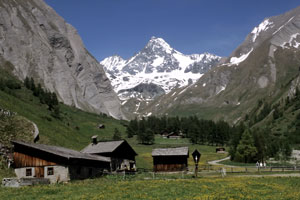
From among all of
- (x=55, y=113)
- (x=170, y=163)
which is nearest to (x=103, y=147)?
(x=170, y=163)

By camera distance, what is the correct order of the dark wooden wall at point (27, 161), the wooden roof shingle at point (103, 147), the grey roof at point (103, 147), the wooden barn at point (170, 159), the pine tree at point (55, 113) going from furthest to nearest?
the pine tree at point (55, 113) → the wooden barn at point (170, 159) → the grey roof at point (103, 147) → the wooden roof shingle at point (103, 147) → the dark wooden wall at point (27, 161)

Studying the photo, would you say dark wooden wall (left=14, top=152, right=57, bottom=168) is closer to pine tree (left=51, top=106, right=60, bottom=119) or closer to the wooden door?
the wooden door

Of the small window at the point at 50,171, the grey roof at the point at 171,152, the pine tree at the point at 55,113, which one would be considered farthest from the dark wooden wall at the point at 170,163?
the pine tree at the point at 55,113

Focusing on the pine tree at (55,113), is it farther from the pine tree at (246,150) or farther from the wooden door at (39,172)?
the wooden door at (39,172)

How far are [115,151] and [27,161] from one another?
69.5 ft

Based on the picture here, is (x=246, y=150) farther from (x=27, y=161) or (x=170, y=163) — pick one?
(x=27, y=161)

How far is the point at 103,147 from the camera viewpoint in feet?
210

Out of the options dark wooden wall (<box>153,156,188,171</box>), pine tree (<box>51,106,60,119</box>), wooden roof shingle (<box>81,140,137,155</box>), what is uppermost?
pine tree (<box>51,106,60,119</box>)

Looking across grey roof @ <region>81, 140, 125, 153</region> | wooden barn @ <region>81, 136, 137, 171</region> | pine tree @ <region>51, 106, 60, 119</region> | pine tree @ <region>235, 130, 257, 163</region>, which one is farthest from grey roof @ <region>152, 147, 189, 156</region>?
pine tree @ <region>51, 106, 60, 119</region>

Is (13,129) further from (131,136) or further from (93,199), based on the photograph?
(131,136)

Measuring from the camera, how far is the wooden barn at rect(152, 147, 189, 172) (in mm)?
68188

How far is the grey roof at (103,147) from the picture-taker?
61.9 m

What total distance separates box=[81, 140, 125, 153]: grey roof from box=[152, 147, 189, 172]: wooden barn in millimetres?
9487

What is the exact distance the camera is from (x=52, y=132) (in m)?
68.6
